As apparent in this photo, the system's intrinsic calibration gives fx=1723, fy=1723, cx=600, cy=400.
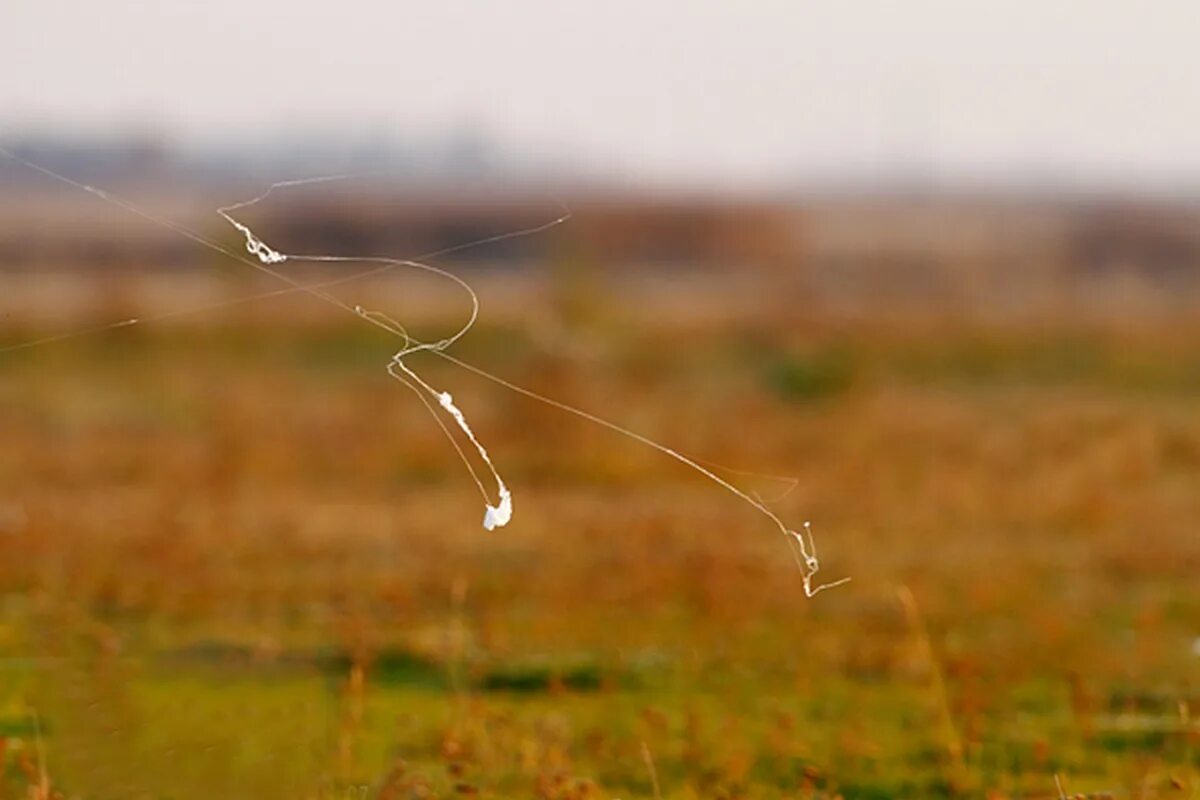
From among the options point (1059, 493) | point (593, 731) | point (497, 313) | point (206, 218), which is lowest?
point (593, 731)

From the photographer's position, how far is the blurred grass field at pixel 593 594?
668 centimetres

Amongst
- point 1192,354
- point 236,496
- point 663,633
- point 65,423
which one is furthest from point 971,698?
point 1192,354

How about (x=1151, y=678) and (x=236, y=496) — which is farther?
(x=236, y=496)

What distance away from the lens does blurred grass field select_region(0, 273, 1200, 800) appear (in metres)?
6.68

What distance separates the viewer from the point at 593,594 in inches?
446

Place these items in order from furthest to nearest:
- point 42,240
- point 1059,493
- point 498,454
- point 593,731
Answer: point 42,240, point 498,454, point 1059,493, point 593,731

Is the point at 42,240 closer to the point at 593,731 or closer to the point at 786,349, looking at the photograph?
the point at 786,349

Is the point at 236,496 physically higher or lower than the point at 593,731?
higher

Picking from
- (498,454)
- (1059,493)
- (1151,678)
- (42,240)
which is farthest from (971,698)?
(42,240)

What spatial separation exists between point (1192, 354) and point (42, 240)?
145 ft

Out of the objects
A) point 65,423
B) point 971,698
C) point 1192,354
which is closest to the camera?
point 971,698

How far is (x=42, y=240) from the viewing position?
6288cm

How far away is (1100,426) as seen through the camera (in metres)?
20.6

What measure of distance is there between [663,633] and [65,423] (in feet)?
52.1
